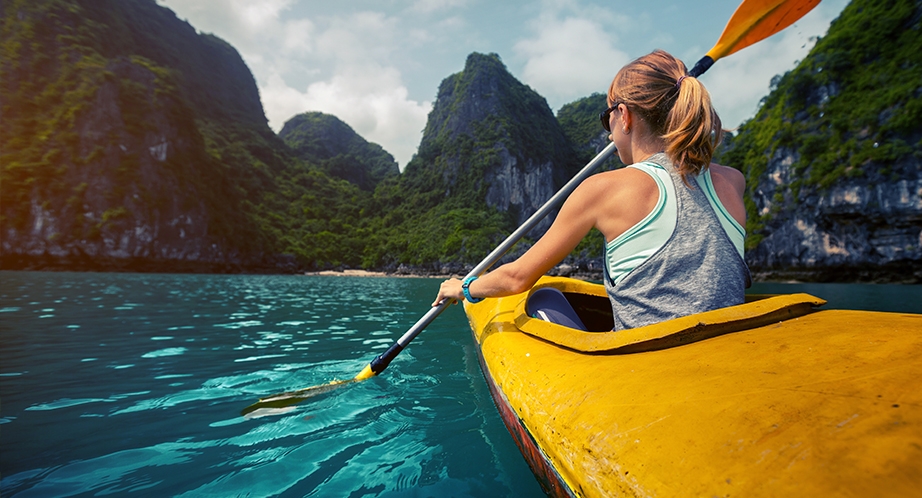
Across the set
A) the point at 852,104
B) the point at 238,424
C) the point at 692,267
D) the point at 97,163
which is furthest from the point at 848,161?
the point at 97,163

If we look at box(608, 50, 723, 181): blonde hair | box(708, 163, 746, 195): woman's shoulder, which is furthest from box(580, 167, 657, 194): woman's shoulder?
box(708, 163, 746, 195): woman's shoulder

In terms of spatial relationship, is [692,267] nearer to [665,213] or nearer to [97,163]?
[665,213]

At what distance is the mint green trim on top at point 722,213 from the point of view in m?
1.33

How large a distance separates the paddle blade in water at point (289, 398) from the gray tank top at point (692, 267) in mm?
2487

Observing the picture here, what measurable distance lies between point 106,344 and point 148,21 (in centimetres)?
9244

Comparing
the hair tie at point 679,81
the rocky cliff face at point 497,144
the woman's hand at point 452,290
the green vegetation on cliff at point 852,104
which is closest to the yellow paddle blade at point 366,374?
the woman's hand at point 452,290

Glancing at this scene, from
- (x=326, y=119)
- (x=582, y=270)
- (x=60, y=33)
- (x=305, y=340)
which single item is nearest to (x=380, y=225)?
(x=582, y=270)

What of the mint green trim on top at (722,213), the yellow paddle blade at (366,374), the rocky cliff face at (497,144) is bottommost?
the yellow paddle blade at (366,374)

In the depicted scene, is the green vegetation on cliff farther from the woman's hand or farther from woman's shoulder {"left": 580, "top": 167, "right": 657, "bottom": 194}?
woman's shoulder {"left": 580, "top": 167, "right": 657, "bottom": 194}

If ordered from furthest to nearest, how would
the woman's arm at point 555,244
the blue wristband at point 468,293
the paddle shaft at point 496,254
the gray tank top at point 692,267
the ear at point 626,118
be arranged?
the paddle shaft at point 496,254
the blue wristband at point 468,293
the ear at point 626,118
the woman's arm at point 555,244
the gray tank top at point 692,267

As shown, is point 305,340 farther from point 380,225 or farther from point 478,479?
point 380,225

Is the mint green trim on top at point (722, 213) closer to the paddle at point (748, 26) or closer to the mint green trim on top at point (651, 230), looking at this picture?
the mint green trim on top at point (651, 230)

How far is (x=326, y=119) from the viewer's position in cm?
12012

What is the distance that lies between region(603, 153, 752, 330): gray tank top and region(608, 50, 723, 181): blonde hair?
0.10 metres
